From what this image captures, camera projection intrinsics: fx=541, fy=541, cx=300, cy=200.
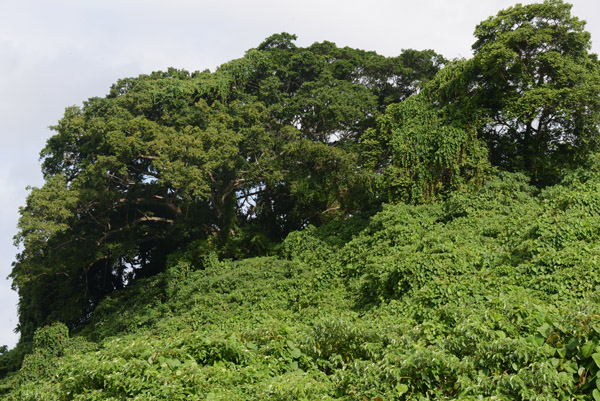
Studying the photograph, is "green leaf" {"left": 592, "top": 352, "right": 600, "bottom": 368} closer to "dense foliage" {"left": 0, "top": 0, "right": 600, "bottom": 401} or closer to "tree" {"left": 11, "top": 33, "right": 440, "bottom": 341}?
"dense foliage" {"left": 0, "top": 0, "right": 600, "bottom": 401}

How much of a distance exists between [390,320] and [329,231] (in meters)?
7.16

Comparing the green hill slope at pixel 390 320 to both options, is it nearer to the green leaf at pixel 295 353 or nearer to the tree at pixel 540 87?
the green leaf at pixel 295 353

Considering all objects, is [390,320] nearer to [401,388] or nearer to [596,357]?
[401,388]

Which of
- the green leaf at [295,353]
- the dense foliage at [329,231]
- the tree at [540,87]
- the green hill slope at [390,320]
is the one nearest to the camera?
the green hill slope at [390,320]

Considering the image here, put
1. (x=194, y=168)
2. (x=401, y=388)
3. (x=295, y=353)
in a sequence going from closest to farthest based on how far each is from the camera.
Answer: (x=401, y=388) < (x=295, y=353) < (x=194, y=168)

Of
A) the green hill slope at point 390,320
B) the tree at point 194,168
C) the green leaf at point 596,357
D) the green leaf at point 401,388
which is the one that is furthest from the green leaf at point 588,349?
the tree at point 194,168

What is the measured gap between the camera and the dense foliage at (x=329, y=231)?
18.3ft

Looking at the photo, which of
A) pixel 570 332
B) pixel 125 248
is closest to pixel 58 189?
pixel 125 248

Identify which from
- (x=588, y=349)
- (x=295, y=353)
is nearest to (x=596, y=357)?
(x=588, y=349)

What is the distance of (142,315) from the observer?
14.8 meters

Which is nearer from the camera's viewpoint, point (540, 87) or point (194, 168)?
point (540, 87)

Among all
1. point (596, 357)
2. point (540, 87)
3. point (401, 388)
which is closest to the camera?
point (596, 357)

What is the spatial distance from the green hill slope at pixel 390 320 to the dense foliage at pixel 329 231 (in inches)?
1.3

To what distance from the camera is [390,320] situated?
305 inches
